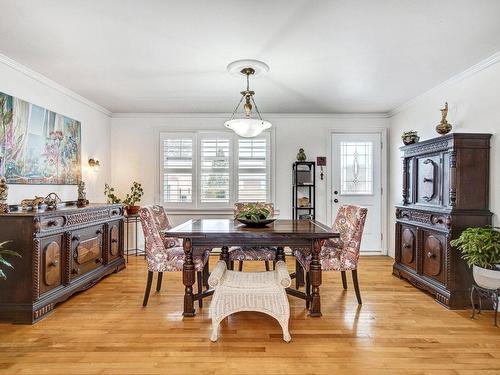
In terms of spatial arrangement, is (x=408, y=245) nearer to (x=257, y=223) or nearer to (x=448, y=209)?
(x=448, y=209)

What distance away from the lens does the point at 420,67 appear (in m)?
3.20

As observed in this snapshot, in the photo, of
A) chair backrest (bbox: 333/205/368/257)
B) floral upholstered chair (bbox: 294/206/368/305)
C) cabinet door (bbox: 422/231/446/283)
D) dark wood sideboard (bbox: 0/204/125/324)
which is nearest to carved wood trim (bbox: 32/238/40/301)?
dark wood sideboard (bbox: 0/204/125/324)

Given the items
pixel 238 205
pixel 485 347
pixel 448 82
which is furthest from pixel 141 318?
pixel 448 82

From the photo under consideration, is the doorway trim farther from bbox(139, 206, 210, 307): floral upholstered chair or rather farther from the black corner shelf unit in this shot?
bbox(139, 206, 210, 307): floral upholstered chair

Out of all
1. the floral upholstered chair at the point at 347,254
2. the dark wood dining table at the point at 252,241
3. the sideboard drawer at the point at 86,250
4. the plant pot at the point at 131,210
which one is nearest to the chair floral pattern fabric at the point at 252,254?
the floral upholstered chair at the point at 347,254

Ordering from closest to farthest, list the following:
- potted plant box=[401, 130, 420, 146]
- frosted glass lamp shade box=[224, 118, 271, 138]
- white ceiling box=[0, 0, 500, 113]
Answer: white ceiling box=[0, 0, 500, 113] < frosted glass lamp shade box=[224, 118, 271, 138] < potted plant box=[401, 130, 420, 146]

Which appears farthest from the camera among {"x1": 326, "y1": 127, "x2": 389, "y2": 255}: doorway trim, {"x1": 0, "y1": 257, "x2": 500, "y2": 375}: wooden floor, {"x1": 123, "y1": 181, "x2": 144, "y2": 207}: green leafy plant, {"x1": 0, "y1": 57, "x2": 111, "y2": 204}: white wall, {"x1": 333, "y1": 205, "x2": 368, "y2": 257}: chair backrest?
{"x1": 326, "y1": 127, "x2": 389, "y2": 255}: doorway trim

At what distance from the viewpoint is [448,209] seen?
10.0ft

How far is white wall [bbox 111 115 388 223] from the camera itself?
523 centimetres

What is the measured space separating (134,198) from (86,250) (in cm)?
169

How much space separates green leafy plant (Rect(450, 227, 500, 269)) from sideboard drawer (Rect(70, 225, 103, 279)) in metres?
3.76

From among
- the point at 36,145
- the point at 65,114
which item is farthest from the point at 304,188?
the point at 36,145

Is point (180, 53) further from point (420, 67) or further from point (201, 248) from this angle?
point (420, 67)

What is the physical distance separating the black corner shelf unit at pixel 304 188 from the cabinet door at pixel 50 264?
3.39 metres
